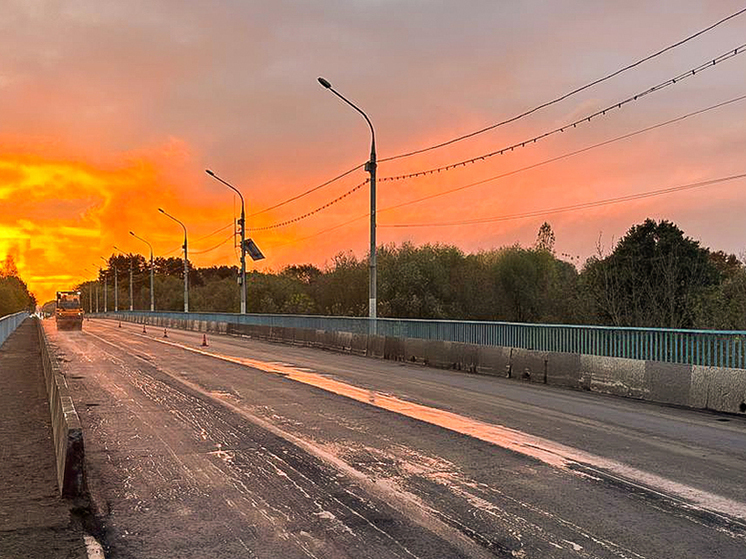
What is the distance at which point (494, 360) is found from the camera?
17.5 metres

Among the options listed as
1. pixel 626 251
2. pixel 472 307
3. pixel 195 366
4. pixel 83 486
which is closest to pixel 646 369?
pixel 83 486

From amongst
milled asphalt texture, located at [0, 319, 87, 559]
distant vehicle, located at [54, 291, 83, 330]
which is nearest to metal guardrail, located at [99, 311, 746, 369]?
milled asphalt texture, located at [0, 319, 87, 559]

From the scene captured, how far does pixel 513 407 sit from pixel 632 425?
6.93 feet

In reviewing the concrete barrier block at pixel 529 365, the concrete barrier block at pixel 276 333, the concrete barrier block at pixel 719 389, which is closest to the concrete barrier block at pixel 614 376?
the concrete barrier block at pixel 719 389

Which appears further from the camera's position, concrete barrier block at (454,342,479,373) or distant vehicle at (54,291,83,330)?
distant vehicle at (54,291,83,330)

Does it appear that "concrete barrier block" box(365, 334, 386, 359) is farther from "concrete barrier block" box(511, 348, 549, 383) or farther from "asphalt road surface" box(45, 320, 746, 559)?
"asphalt road surface" box(45, 320, 746, 559)

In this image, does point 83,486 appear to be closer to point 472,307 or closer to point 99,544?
point 99,544

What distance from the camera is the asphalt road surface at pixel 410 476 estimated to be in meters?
4.91

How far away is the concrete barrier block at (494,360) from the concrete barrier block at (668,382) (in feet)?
14.7

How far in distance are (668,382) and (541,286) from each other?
5425cm

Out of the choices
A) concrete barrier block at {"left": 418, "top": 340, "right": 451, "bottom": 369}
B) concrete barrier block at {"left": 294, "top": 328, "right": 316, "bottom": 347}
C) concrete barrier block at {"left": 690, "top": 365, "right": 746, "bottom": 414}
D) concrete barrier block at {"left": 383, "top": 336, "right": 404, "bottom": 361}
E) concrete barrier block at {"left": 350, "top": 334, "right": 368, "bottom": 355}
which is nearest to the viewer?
concrete barrier block at {"left": 690, "top": 365, "right": 746, "bottom": 414}

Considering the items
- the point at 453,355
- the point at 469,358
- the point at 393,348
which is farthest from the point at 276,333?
the point at 469,358

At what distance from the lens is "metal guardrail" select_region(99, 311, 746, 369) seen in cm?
1206

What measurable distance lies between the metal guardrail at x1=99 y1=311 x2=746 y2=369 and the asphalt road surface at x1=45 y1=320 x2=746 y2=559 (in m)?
1.42
